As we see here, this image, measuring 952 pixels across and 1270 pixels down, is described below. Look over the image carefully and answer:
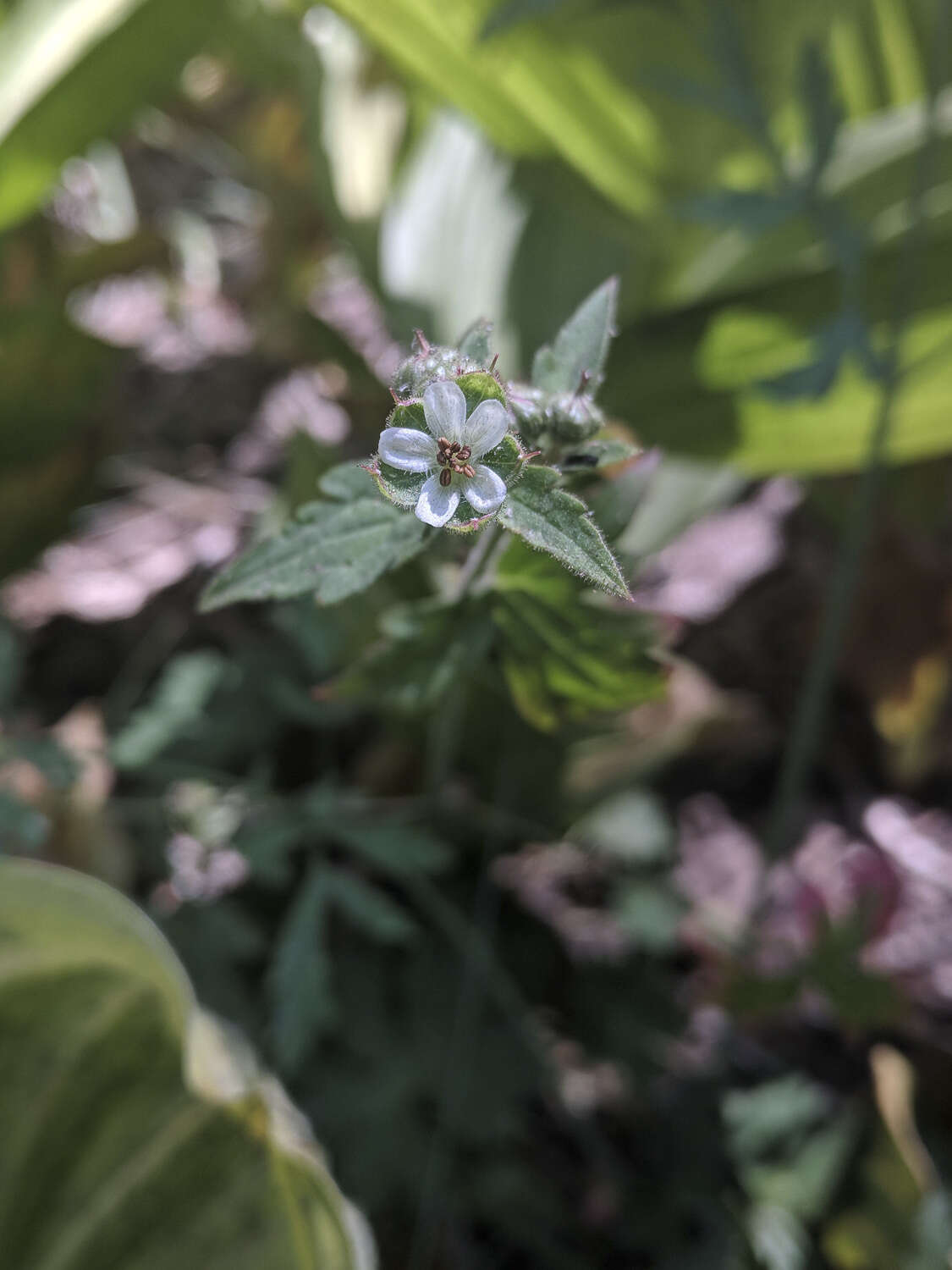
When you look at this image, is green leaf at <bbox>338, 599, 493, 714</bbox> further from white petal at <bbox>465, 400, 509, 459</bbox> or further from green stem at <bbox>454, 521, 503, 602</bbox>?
white petal at <bbox>465, 400, 509, 459</bbox>

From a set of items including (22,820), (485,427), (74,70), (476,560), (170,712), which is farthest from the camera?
(74,70)

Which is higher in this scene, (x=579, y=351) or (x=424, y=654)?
(x=579, y=351)

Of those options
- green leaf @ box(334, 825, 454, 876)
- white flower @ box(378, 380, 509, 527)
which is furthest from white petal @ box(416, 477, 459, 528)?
green leaf @ box(334, 825, 454, 876)

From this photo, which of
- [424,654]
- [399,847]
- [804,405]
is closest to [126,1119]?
[399,847]

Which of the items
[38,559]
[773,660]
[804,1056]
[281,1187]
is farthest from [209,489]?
[804,1056]

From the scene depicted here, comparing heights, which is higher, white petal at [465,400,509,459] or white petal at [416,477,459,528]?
white petal at [465,400,509,459]

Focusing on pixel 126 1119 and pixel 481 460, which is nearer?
pixel 481 460

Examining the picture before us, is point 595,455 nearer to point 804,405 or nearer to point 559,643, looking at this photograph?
point 559,643
